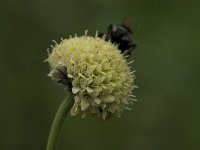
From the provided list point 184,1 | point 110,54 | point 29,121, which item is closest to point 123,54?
point 110,54

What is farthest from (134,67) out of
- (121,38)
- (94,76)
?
(94,76)

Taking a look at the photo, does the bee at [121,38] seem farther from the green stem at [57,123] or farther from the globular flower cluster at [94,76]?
the green stem at [57,123]

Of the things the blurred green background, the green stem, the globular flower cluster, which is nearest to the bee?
the globular flower cluster

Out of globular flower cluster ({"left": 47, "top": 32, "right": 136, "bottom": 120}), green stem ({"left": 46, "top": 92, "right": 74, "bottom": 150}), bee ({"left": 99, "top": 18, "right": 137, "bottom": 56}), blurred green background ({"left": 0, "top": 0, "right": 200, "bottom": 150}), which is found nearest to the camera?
green stem ({"left": 46, "top": 92, "right": 74, "bottom": 150})

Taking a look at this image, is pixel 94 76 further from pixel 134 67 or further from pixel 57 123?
pixel 134 67

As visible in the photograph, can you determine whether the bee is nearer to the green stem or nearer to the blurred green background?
the green stem
